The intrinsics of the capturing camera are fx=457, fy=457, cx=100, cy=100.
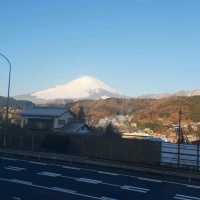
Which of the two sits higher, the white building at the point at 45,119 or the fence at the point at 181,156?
the white building at the point at 45,119

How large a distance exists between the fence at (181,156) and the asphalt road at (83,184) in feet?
10.8

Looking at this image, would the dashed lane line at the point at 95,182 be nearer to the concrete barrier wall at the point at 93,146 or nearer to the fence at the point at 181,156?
the fence at the point at 181,156

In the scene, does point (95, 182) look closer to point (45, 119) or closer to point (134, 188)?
point (134, 188)

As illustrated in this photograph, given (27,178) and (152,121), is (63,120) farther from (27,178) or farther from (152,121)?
(152,121)

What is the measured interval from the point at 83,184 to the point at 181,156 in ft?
34.0

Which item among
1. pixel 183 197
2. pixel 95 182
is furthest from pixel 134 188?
pixel 183 197

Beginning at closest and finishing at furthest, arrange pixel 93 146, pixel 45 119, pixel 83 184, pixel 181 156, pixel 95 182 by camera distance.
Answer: pixel 83 184 < pixel 95 182 < pixel 181 156 < pixel 93 146 < pixel 45 119

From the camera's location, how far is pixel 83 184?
21.6m

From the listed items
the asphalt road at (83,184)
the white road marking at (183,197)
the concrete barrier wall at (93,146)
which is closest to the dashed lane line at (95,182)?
the asphalt road at (83,184)

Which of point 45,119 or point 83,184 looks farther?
point 45,119

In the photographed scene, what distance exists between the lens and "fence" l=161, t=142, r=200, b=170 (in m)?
28.9

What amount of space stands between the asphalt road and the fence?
3.30m

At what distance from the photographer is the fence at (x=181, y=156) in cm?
2888

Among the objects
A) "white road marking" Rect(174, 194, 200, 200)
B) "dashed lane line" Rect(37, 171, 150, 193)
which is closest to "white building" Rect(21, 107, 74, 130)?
"dashed lane line" Rect(37, 171, 150, 193)
